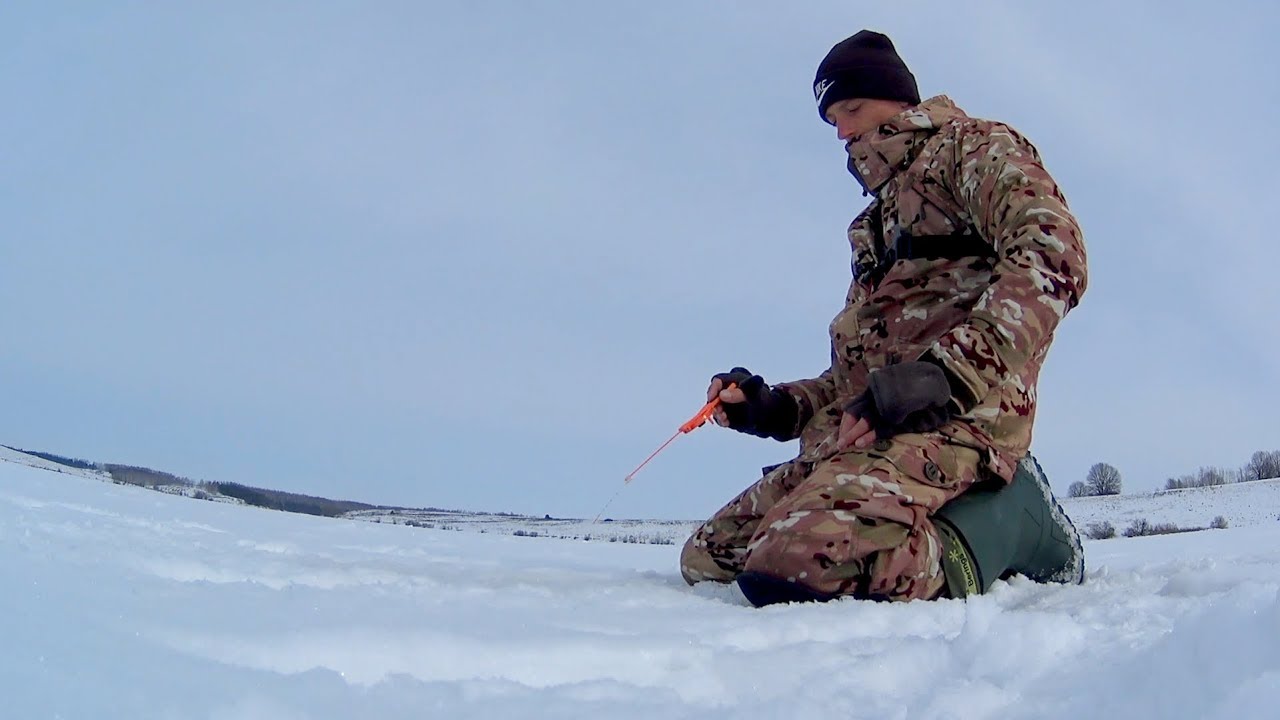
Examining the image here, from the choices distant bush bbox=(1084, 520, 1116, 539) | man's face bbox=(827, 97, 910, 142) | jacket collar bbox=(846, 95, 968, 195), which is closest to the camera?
jacket collar bbox=(846, 95, 968, 195)

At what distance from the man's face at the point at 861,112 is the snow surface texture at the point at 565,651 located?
1779 mm

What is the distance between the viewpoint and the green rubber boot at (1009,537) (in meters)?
2.37

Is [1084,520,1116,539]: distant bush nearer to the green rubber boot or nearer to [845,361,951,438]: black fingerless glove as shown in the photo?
the green rubber boot

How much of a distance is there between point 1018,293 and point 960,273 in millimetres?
392

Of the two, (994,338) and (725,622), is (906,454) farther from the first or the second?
(725,622)

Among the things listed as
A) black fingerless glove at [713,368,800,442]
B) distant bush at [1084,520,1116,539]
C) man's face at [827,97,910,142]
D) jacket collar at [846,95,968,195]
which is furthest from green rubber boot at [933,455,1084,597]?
distant bush at [1084,520,1116,539]

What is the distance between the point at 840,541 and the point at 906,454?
36cm

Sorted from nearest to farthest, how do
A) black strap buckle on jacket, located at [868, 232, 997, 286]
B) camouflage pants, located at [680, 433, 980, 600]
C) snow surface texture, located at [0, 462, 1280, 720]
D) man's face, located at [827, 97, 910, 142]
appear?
snow surface texture, located at [0, 462, 1280, 720] → camouflage pants, located at [680, 433, 980, 600] → black strap buckle on jacket, located at [868, 232, 997, 286] → man's face, located at [827, 97, 910, 142]

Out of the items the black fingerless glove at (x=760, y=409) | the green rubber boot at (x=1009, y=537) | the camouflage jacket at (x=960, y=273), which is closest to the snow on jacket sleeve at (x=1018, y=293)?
the camouflage jacket at (x=960, y=273)

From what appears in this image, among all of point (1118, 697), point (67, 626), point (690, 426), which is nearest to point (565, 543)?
point (690, 426)

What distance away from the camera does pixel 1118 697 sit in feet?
2.88

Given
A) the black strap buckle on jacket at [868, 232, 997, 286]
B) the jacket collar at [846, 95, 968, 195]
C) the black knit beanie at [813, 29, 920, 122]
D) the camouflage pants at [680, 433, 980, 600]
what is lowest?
the camouflage pants at [680, 433, 980, 600]

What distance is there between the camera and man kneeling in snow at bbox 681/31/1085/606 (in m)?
2.27

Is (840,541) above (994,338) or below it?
below
